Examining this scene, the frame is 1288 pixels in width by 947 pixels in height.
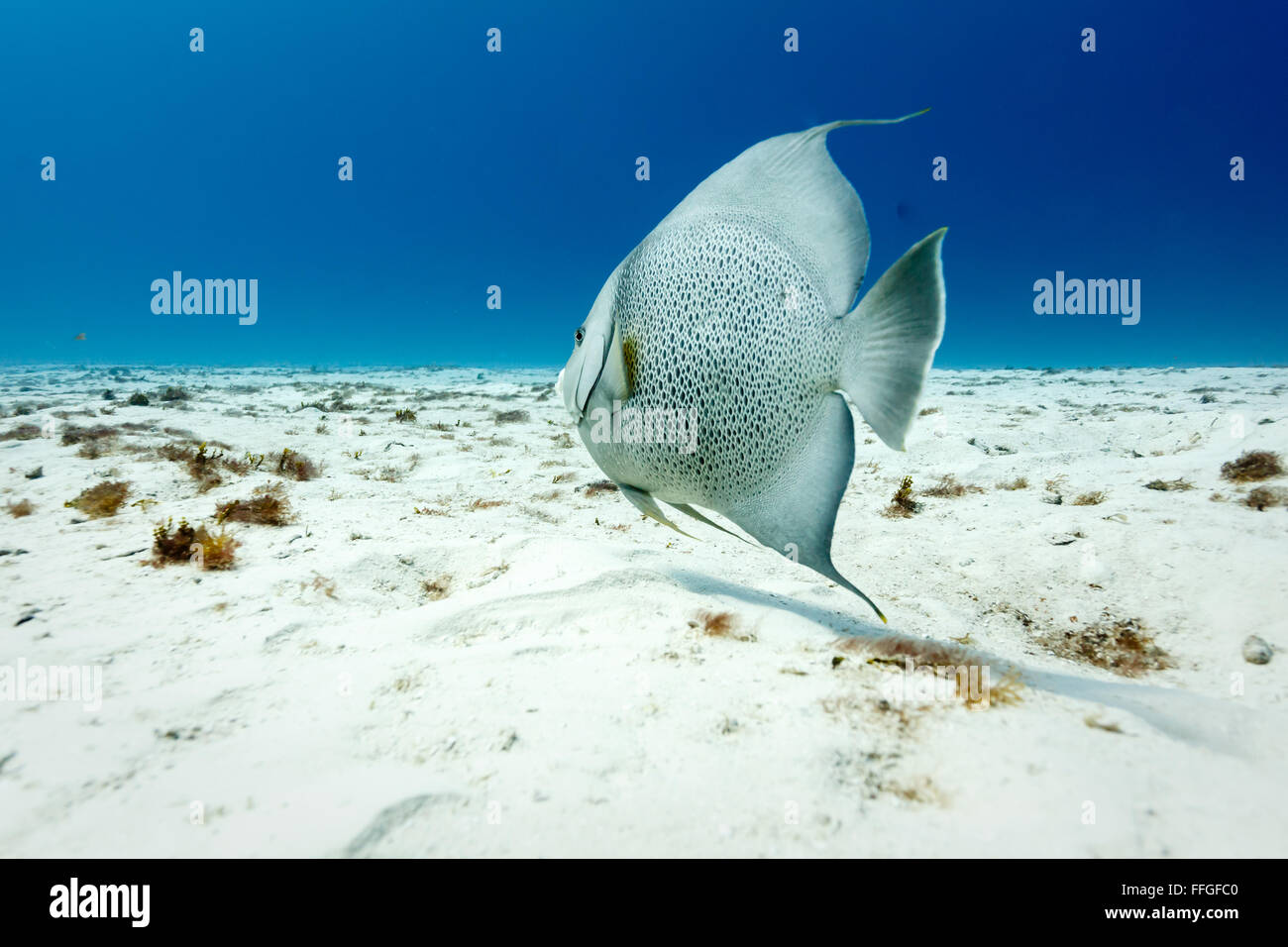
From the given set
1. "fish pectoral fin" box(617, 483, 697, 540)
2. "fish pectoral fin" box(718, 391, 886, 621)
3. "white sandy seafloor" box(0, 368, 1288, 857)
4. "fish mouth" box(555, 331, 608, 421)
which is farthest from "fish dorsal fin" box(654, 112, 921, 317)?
"white sandy seafloor" box(0, 368, 1288, 857)

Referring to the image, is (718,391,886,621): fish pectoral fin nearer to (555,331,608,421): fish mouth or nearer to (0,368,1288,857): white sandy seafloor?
(0,368,1288,857): white sandy seafloor

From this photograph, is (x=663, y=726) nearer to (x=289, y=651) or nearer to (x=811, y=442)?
(x=811, y=442)

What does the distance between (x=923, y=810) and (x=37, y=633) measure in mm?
3439

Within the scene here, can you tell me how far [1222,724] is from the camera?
1740 millimetres

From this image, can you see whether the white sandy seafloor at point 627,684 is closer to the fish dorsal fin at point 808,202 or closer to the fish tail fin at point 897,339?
the fish tail fin at point 897,339

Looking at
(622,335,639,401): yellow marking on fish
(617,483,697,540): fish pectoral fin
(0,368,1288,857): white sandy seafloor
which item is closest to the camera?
(0,368,1288,857): white sandy seafloor

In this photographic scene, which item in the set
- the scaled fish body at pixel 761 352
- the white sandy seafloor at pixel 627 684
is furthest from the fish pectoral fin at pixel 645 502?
the white sandy seafloor at pixel 627 684

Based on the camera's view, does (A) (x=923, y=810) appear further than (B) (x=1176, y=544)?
No

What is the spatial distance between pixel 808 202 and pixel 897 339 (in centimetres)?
58

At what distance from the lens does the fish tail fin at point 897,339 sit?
1411 millimetres

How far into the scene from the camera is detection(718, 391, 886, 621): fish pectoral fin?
1.67m

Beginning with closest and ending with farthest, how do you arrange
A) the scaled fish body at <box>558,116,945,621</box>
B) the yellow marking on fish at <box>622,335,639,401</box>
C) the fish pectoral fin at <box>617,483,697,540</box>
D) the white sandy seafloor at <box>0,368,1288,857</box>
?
the white sandy seafloor at <box>0,368,1288,857</box>
the scaled fish body at <box>558,116,945,621</box>
the yellow marking on fish at <box>622,335,639,401</box>
the fish pectoral fin at <box>617,483,697,540</box>

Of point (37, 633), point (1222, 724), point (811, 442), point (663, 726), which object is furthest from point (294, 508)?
point (1222, 724)

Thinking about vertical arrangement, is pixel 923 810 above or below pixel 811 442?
below
